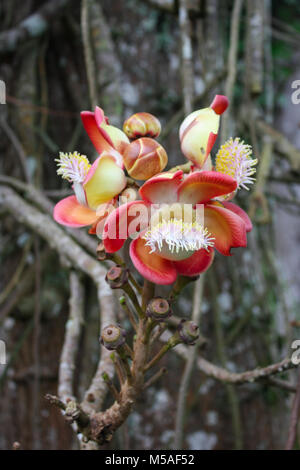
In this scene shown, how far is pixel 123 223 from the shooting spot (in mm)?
381

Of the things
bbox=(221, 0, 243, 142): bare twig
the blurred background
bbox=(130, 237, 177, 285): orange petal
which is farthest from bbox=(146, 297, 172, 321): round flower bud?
the blurred background

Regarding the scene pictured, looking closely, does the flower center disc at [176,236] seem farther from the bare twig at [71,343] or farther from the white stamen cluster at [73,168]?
the bare twig at [71,343]

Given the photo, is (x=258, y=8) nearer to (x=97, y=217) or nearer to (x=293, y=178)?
(x=293, y=178)

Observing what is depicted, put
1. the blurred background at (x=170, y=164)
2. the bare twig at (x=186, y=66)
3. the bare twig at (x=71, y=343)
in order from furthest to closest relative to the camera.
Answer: the blurred background at (x=170, y=164) < the bare twig at (x=186, y=66) < the bare twig at (x=71, y=343)

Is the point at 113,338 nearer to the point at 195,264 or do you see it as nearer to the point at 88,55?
the point at 195,264

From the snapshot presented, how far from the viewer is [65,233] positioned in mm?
898

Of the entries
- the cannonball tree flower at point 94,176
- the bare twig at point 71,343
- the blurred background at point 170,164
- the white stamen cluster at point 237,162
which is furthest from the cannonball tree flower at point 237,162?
the blurred background at point 170,164

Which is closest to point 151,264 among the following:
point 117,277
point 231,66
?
point 117,277

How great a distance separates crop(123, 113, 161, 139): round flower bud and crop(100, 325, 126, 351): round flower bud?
193 mm

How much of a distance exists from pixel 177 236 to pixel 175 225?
1cm

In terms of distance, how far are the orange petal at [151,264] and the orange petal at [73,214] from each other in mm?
51

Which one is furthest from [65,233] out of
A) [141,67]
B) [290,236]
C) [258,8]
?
[290,236]

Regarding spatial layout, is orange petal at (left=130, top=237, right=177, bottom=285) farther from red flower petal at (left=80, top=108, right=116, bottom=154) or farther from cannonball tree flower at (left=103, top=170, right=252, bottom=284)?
red flower petal at (left=80, top=108, right=116, bottom=154)

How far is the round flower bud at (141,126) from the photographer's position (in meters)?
0.42
